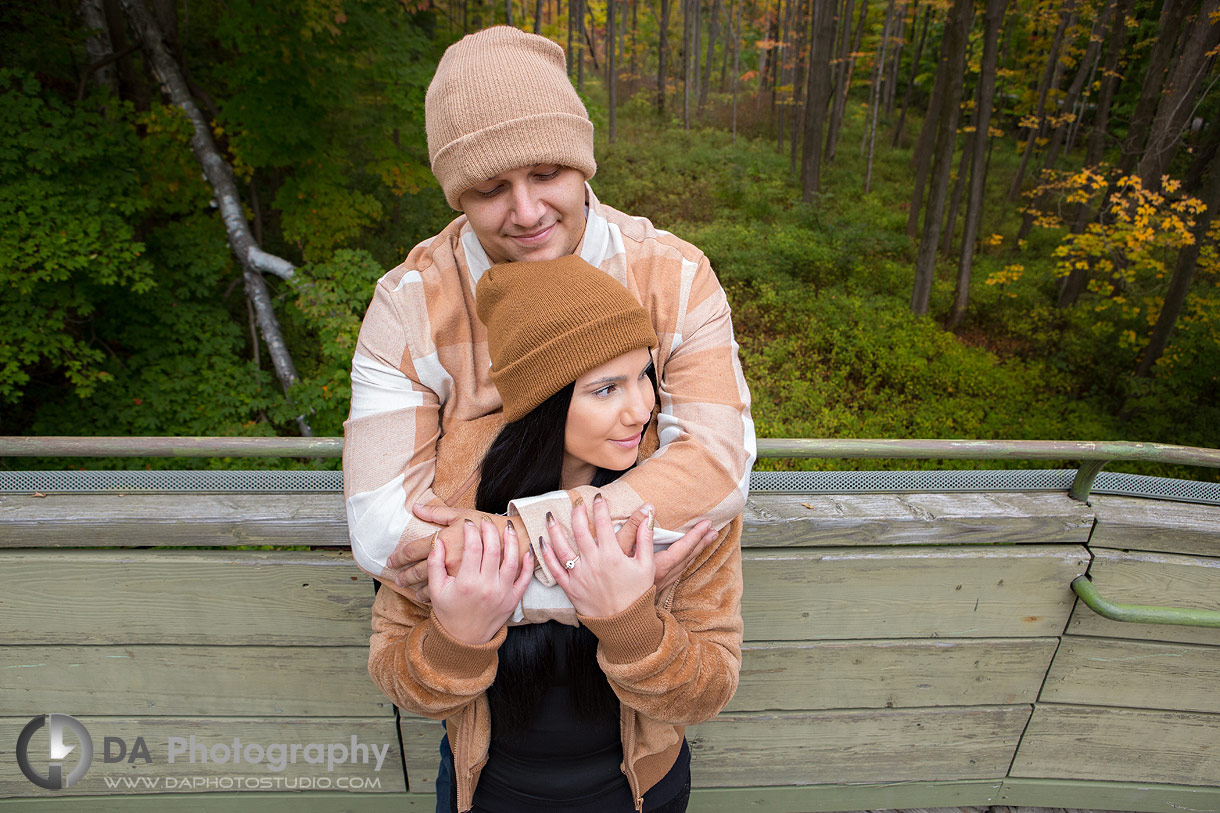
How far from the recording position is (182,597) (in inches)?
72.0

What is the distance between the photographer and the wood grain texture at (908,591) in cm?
189

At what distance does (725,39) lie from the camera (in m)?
31.4

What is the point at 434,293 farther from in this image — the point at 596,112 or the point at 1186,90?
the point at 1186,90

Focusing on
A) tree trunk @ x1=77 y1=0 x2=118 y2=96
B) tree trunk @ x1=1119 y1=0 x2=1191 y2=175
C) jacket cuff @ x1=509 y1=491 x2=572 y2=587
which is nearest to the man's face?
jacket cuff @ x1=509 y1=491 x2=572 y2=587

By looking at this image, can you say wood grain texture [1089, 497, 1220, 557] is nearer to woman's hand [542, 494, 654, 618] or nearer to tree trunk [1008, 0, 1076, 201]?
woman's hand [542, 494, 654, 618]

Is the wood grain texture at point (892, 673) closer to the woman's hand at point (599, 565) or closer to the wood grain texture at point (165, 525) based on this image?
the woman's hand at point (599, 565)

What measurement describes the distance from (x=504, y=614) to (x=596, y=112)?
712 cm

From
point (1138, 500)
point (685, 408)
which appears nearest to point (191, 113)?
point (685, 408)

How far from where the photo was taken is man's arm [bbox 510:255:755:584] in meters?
1.19

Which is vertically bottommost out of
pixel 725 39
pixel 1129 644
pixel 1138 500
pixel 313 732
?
pixel 313 732

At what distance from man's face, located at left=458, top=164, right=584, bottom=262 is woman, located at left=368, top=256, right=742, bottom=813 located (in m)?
0.10

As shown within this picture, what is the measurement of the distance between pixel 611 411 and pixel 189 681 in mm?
1710

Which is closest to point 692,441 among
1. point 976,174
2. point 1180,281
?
point 1180,281

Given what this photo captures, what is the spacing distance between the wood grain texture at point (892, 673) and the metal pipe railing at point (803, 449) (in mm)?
681
